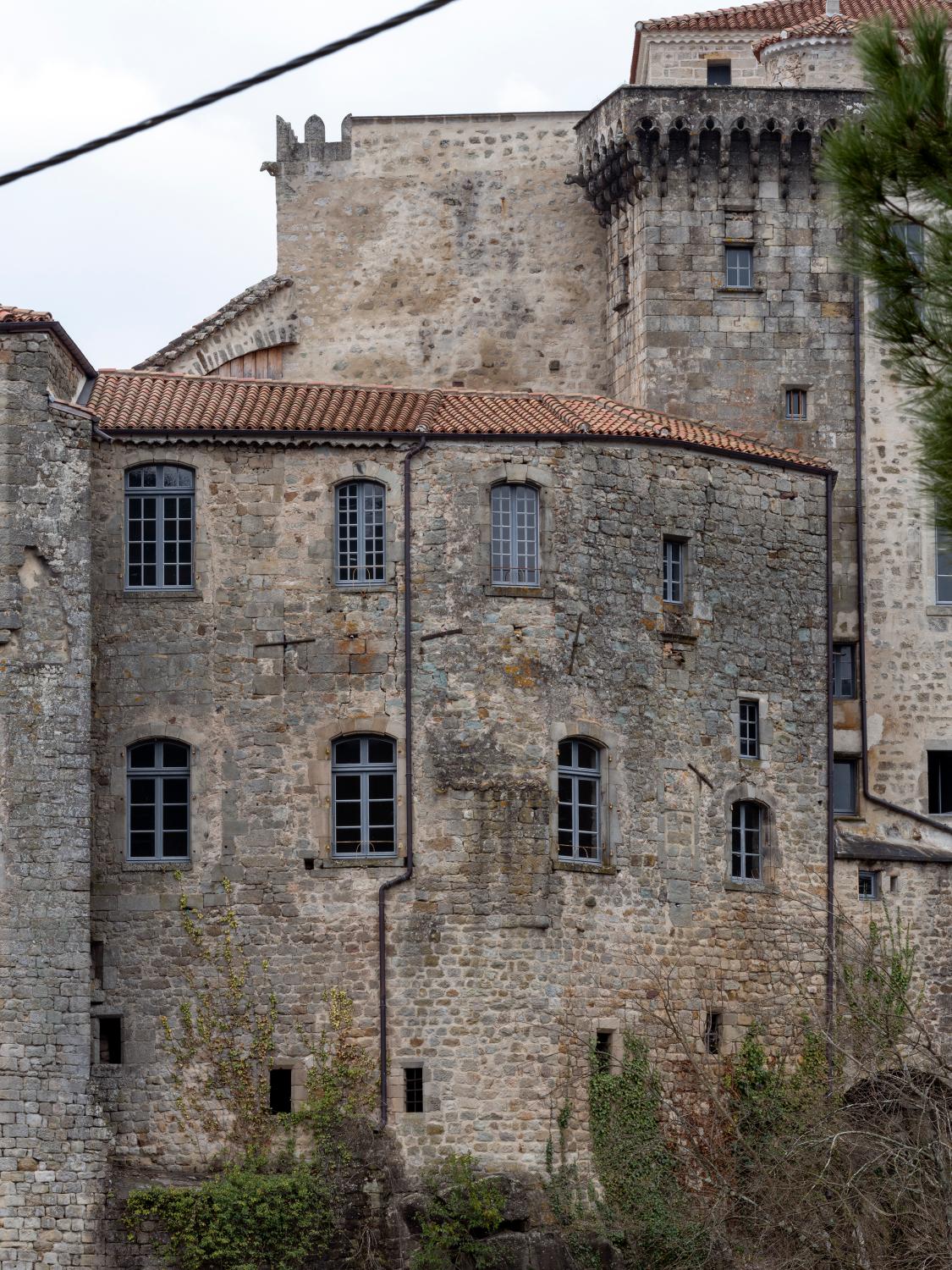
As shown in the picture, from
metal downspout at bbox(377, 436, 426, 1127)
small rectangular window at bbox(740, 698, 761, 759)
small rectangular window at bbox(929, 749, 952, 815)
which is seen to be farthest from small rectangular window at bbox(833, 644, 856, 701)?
metal downspout at bbox(377, 436, 426, 1127)

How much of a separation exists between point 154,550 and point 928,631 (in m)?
14.5

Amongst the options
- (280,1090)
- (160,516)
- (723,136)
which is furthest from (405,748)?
(723,136)

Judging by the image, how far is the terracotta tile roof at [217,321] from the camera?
5012 centimetres

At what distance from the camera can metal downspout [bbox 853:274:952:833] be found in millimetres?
45531

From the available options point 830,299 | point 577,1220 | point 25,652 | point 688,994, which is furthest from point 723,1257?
point 830,299

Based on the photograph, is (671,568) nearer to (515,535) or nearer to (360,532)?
(515,535)

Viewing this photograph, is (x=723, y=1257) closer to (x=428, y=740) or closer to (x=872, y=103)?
(x=428, y=740)

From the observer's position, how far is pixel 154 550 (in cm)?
3922

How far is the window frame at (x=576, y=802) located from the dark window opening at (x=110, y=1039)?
6.42 metres

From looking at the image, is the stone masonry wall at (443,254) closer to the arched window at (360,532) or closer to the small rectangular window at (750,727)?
the small rectangular window at (750,727)

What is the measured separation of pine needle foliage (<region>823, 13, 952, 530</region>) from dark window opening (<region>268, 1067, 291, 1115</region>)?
19358 millimetres

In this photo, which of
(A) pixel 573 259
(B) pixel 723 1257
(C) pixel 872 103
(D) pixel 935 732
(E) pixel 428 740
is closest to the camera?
(C) pixel 872 103

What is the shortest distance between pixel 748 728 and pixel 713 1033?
4.55 m

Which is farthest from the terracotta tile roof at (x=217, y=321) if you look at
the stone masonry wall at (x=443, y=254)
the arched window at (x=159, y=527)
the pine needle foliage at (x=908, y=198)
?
the pine needle foliage at (x=908, y=198)
